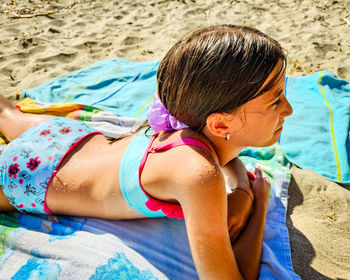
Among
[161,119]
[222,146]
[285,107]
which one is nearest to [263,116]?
[285,107]

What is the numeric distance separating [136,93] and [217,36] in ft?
6.51

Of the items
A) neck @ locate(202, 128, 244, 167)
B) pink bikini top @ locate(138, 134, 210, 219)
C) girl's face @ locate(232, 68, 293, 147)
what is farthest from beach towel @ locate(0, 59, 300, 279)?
girl's face @ locate(232, 68, 293, 147)

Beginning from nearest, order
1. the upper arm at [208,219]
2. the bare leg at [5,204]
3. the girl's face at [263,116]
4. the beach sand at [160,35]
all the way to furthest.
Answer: the upper arm at [208,219], the girl's face at [263,116], the bare leg at [5,204], the beach sand at [160,35]

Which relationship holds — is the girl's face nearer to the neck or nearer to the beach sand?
the neck

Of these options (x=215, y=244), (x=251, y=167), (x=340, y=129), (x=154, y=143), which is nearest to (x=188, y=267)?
(x=215, y=244)

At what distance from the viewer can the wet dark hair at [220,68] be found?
1.26 metres

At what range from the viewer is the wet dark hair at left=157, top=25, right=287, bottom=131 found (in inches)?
49.7

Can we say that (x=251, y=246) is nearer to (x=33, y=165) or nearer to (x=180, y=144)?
(x=180, y=144)

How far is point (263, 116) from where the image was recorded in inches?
55.4

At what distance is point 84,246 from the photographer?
5.42 ft

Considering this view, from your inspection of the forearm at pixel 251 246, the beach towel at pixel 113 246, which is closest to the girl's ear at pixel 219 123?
the forearm at pixel 251 246

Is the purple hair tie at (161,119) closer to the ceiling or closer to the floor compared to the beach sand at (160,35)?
closer to the ceiling

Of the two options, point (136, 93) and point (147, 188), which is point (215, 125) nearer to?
point (147, 188)

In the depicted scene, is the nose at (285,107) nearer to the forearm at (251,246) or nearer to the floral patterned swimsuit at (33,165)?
the forearm at (251,246)
